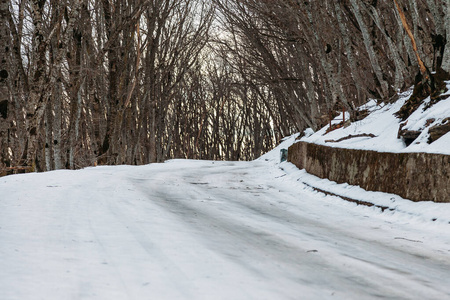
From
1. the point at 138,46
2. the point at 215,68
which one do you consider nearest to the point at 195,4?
the point at 138,46

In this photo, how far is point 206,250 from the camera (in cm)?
339

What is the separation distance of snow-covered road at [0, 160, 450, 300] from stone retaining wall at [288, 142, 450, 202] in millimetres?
511

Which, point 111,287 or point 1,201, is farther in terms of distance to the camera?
point 1,201

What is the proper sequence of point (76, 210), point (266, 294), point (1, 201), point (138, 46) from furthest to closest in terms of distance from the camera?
point (138, 46) < point (1, 201) < point (76, 210) < point (266, 294)

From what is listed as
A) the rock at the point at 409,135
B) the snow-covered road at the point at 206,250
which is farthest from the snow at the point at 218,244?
the rock at the point at 409,135

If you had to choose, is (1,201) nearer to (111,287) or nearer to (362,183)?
(111,287)

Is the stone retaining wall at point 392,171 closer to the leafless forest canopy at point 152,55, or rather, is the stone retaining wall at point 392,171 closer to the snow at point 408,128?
the snow at point 408,128

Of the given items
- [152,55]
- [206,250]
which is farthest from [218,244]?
[152,55]

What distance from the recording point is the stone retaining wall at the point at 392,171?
215 inches

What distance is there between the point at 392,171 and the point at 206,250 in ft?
13.2

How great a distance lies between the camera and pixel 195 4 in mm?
25031

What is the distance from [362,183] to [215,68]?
32.4 metres

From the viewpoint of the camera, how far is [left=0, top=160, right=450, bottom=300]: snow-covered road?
2.56 m

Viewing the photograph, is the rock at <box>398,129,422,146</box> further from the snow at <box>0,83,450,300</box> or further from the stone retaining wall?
the stone retaining wall
